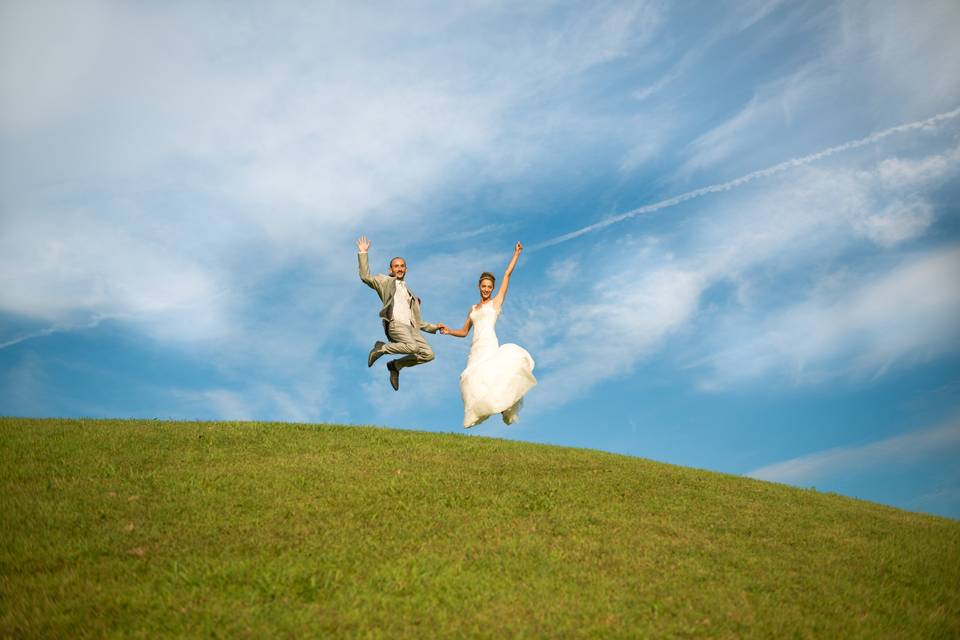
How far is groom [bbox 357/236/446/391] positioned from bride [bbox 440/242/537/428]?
75.0 inches

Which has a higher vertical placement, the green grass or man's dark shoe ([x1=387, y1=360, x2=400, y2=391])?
man's dark shoe ([x1=387, y1=360, x2=400, y2=391])

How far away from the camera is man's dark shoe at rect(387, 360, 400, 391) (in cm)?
1688

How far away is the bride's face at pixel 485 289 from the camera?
15367mm

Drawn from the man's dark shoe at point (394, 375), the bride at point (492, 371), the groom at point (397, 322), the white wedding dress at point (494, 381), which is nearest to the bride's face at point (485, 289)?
the bride at point (492, 371)

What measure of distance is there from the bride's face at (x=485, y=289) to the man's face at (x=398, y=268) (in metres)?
2.58

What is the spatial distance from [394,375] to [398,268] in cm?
255

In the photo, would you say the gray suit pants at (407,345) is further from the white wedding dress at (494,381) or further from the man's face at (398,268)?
the white wedding dress at (494,381)

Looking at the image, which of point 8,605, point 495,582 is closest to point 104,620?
point 8,605

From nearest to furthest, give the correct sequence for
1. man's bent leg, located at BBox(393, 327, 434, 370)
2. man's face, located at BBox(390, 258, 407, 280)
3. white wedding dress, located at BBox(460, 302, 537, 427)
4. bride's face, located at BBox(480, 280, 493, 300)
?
white wedding dress, located at BBox(460, 302, 537, 427)
bride's face, located at BBox(480, 280, 493, 300)
man's bent leg, located at BBox(393, 327, 434, 370)
man's face, located at BBox(390, 258, 407, 280)

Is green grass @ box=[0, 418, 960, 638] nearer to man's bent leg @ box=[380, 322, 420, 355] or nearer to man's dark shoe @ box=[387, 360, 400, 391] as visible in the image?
man's dark shoe @ box=[387, 360, 400, 391]

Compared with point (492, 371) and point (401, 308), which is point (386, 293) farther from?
point (492, 371)

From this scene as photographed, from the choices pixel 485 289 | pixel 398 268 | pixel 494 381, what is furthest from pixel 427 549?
pixel 398 268

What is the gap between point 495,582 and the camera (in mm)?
9094

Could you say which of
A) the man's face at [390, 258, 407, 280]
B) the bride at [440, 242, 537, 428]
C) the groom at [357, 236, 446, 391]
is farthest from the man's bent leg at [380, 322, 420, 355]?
the bride at [440, 242, 537, 428]
